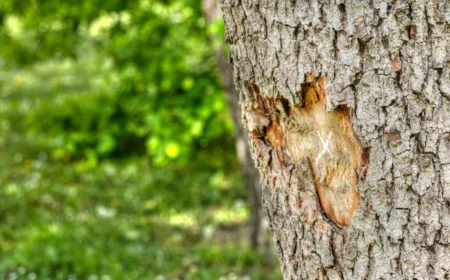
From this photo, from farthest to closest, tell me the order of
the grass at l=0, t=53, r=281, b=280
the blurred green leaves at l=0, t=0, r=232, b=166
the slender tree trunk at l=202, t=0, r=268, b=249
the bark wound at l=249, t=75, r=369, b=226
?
the blurred green leaves at l=0, t=0, r=232, b=166 < the grass at l=0, t=53, r=281, b=280 < the slender tree trunk at l=202, t=0, r=268, b=249 < the bark wound at l=249, t=75, r=369, b=226

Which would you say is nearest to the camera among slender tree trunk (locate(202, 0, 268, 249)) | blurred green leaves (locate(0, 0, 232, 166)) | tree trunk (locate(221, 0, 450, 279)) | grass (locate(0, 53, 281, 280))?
tree trunk (locate(221, 0, 450, 279))

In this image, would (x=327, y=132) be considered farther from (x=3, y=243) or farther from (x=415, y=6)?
(x=3, y=243)

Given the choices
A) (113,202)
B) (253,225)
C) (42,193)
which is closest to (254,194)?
(253,225)

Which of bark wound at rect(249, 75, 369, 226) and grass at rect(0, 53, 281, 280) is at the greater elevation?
bark wound at rect(249, 75, 369, 226)

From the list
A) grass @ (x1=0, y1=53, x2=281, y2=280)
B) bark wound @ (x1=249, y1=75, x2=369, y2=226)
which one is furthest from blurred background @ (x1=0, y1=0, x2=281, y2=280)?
bark wound @ (x1=249, y1=75, x2=369, y2=226)

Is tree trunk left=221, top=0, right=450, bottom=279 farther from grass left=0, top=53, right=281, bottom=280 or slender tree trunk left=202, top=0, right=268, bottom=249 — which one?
grass left=0, top=53, right=281, bottom=280

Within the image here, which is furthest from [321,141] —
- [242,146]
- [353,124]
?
[242,146]

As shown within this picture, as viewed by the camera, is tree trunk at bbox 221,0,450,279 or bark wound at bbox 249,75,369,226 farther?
bark wound at bbox 249,75,369,226

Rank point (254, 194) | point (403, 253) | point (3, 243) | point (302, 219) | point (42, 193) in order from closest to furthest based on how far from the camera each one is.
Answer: point (403, 253), point (302, 219), point (254, 194), point (3, 243), point (42, 193)
